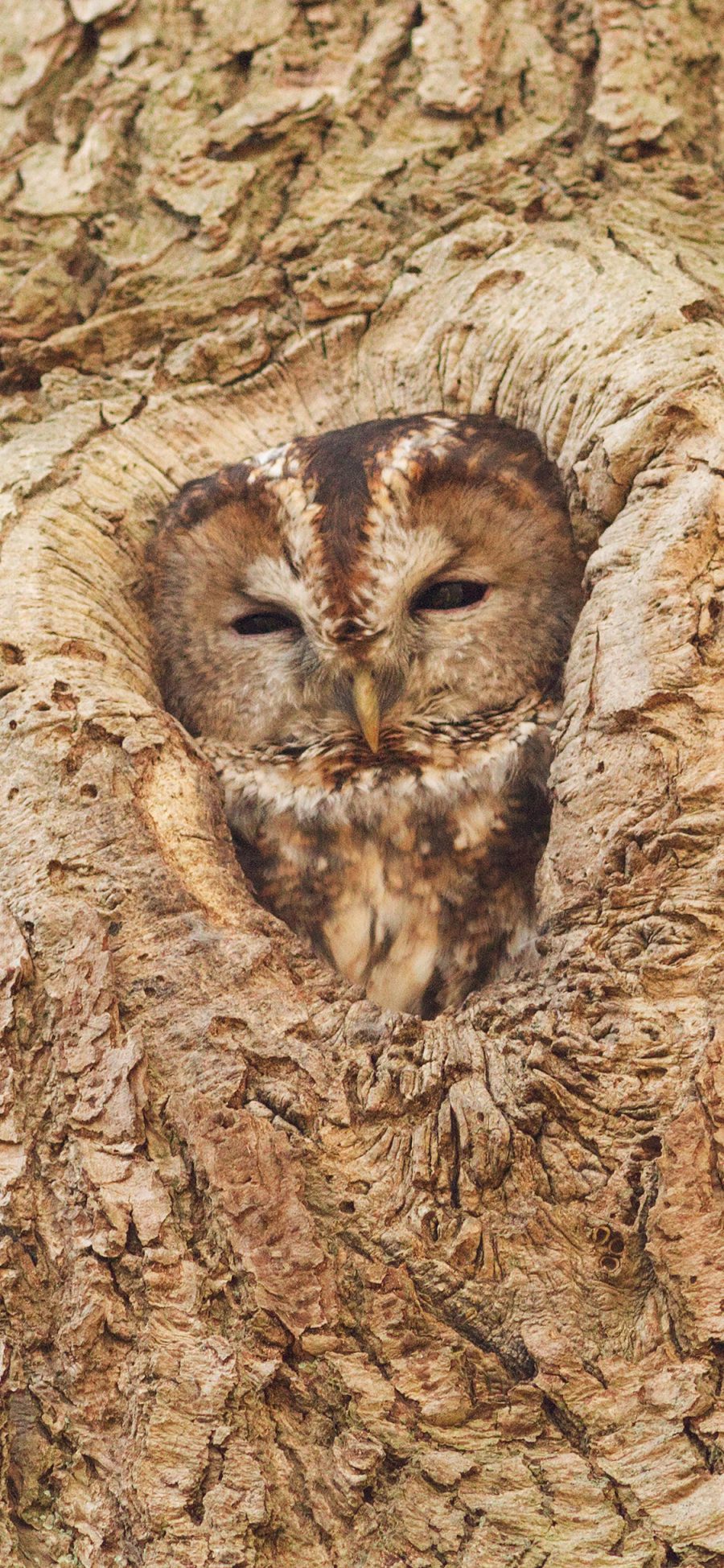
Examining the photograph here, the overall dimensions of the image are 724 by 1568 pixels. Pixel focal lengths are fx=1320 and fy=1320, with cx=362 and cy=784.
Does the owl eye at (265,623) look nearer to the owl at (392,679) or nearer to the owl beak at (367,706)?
the owl at (392,679)

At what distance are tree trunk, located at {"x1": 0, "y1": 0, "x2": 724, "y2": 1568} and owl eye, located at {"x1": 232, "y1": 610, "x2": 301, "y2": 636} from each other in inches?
7.2

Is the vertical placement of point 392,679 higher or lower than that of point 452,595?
lower

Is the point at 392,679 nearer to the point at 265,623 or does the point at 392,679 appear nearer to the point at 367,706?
the point at 367,706

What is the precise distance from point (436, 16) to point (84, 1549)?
2735 mm

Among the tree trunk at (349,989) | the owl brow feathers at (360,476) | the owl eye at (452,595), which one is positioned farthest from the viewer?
the owl eye at (452,595)

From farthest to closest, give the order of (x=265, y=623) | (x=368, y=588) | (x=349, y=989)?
1. (x=265, y=623)
2. (x=368, y=588)
3. (x=349, y=989)

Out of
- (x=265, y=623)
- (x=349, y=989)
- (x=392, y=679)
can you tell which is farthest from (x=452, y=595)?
(x=349, y=989)

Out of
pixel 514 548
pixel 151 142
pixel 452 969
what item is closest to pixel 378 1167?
pixel 452 969

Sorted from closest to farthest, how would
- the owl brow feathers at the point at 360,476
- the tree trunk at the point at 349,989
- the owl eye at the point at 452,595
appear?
the tree trunk at the point at 349,989 < the owl brow feathers at the point at 360,476 < the owl eye at the point at 452,595

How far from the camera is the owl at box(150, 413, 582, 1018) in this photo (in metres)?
2.14

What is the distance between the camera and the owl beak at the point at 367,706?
2.14 m

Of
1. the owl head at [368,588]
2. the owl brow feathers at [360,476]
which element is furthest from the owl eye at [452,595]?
the owl brow feathers at [360,476]

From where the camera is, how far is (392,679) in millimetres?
2229

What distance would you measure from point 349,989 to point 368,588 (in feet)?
2.23
